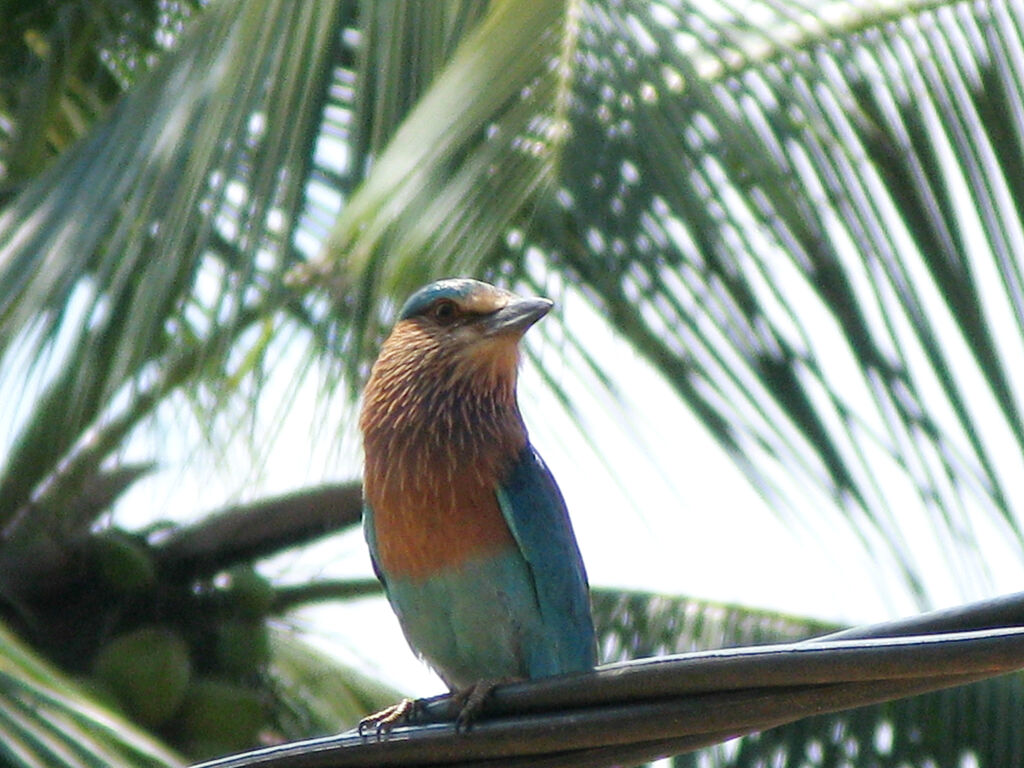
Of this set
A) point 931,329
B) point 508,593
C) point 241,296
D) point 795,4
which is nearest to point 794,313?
point 931,329

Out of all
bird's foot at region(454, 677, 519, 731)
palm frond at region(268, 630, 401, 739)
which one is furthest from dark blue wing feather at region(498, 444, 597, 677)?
palm frond at region(268, 630, 401, 739)

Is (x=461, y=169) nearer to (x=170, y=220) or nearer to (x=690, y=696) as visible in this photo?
(x=170, y=220)

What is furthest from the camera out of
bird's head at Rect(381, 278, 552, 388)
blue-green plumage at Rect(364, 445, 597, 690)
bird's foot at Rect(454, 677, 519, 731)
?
bird's head at Rect(381, 278, 552, 388)

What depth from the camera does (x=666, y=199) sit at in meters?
3.62

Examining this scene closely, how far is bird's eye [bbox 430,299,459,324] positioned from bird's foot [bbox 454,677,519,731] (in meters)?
0.91

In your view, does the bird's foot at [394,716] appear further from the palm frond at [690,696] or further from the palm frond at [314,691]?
the palm frond at [314,691]

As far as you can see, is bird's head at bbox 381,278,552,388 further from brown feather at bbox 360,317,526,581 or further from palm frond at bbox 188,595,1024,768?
palm frond at bbox 188,595,1024,768

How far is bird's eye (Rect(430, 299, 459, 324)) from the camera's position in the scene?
350cm

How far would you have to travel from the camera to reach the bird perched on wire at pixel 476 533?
10.1ft

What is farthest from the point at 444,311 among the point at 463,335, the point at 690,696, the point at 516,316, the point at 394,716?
the point at 690,696

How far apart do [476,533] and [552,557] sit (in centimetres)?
15

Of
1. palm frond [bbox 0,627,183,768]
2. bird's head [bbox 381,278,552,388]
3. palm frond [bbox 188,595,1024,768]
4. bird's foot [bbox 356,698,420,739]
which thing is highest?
bird's head [bbox 381,278,552,388]

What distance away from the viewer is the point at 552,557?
3.11 metres

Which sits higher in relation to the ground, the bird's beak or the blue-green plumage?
the bird's beak
